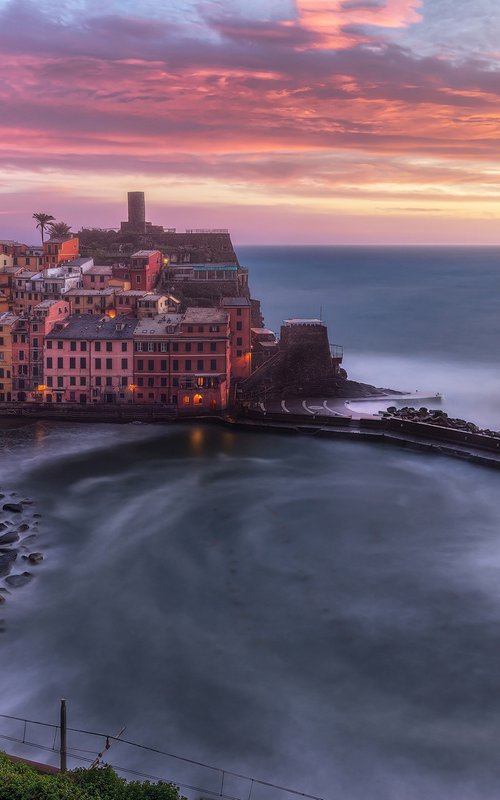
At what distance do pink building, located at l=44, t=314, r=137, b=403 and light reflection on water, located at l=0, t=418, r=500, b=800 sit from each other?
13022mm

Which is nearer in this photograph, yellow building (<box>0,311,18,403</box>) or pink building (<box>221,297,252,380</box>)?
yellow building (<box>0,311,18,403</box>)

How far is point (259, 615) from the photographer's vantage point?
29.9 metres

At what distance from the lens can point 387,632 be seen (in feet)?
94.3

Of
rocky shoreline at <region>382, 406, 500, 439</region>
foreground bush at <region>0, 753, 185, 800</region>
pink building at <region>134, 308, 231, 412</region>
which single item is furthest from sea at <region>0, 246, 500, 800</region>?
rocky shoreline at <region>382, 406, 500, 439</region>

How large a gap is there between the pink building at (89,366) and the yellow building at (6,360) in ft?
10.1

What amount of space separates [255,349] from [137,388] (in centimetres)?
1431

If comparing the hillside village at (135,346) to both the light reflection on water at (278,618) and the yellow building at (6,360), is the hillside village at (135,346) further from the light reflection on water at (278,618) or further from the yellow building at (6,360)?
the light reflection on water at (278,618)

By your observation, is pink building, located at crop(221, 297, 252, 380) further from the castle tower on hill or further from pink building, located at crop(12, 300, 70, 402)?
the castle tower on hill

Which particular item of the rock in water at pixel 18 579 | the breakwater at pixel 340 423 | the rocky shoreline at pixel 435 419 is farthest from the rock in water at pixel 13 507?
the rocky shoreline at pixel 435 419

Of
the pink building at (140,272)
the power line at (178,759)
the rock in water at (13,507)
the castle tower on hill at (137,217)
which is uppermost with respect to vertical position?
the castle tower on hill at (137,217)

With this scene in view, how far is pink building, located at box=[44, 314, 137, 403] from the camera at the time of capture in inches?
2408

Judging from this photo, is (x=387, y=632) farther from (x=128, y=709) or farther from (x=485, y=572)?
(x=128, y=709)

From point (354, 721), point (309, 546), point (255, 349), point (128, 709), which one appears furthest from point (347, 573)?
point (255, 349)

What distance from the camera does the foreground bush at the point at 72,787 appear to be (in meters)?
16.2
